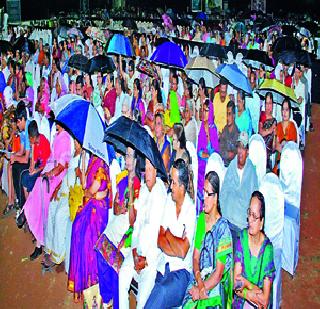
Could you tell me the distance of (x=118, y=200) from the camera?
4621 millimetres

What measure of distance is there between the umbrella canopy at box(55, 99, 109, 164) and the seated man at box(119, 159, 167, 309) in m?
0.67

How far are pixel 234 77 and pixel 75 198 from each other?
2455 millimetres

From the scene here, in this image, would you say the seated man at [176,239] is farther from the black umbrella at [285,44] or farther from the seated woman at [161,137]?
the black umbrella at [285,44]

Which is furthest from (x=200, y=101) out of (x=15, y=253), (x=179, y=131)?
(x=15, y=253)

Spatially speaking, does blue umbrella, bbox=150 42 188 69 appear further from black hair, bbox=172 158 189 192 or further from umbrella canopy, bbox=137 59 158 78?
black hair, bbox=172 158 189 192

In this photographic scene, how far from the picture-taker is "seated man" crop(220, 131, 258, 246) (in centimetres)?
439

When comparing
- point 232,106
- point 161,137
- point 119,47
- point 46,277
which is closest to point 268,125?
point 232,106

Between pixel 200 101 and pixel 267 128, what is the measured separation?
129 cm

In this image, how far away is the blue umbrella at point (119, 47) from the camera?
376 inches

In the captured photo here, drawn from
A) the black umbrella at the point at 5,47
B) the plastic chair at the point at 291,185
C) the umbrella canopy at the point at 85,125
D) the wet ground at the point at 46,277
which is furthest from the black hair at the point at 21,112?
the black umbrella at the point at 5,47

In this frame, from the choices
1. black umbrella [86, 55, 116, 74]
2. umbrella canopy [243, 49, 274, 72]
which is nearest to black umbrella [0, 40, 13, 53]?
black umbrella [86, 55, 116, 74]

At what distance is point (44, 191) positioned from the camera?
5781 mm

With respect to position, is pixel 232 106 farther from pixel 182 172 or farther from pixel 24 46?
pixel 24 46

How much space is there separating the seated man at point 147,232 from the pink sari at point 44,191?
Result: 5.36ft
